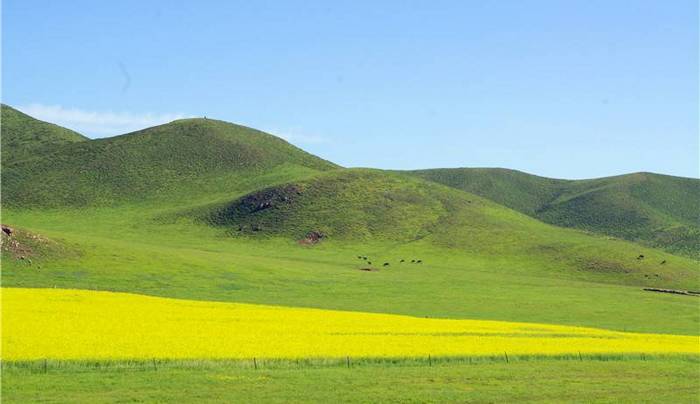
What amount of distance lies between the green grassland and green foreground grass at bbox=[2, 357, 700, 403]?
13cm

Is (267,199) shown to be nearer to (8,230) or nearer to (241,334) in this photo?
(8,230)

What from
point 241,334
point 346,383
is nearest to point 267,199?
point 241,334

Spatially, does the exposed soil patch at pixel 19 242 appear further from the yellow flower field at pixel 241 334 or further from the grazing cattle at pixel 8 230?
the yellow flower field at pixel 241 334

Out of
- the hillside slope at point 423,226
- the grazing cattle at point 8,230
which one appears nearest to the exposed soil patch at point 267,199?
the hillside slope at point 423,226

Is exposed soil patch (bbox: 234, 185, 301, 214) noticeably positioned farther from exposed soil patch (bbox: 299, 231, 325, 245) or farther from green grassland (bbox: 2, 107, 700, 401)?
exposed soil patch (bbox: 299, 231, 325, 245)

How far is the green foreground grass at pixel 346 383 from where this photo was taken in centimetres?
2784

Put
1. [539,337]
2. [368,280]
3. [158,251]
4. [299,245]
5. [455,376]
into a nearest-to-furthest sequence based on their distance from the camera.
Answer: [455,376], [539,337], [368,280], [158,251], [299,245]

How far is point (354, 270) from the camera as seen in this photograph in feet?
361

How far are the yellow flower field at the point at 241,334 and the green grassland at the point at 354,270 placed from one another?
3744mm

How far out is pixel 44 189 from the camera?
196875 millimetres

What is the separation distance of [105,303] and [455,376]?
1274 inches

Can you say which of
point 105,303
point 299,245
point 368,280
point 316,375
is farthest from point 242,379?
point 299,245

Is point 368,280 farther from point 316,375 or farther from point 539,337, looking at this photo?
point 316,375

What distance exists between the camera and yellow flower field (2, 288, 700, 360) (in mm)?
36281
